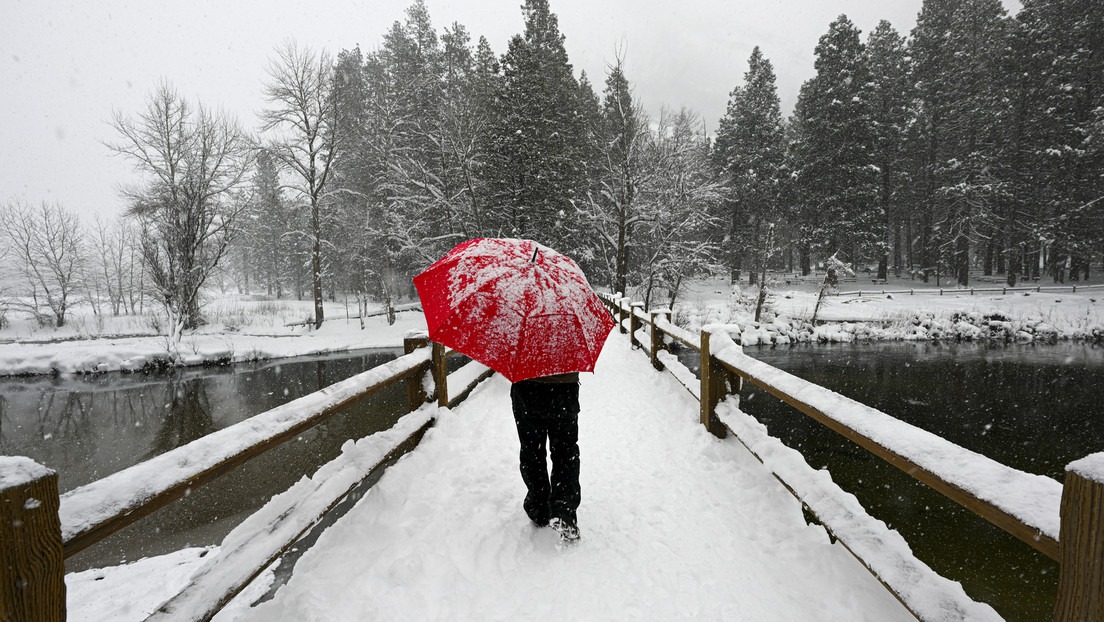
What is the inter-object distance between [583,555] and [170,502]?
2.22 metres

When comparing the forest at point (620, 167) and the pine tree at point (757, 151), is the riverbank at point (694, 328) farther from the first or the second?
the pine tree at point (757, 151)

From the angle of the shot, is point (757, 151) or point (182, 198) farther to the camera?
point (757, 151)

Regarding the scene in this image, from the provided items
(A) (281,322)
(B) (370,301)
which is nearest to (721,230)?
(B) (370,301)

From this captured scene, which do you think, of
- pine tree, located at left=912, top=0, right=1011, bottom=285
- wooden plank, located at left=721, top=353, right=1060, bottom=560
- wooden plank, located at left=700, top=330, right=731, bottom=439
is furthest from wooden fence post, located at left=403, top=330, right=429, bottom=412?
pine tree, located at left=912, top=0, right=1011, bottom=285

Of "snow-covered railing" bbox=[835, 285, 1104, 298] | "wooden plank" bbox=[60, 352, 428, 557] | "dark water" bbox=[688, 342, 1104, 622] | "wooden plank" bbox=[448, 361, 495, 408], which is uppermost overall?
"snow-covered railing" bbox=[835, 285, 1104, 298]

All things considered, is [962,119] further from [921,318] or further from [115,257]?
[115,257]

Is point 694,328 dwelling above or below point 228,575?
below

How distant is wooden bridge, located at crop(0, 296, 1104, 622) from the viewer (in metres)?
1.29

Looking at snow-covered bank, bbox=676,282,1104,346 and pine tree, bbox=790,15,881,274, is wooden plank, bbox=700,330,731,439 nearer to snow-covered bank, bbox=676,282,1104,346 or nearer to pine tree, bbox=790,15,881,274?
snow-covered bank, bbox=676,282,1104,346

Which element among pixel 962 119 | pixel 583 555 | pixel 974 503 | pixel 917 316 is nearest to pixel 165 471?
pixel 583 555

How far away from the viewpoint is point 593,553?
9.75 feet

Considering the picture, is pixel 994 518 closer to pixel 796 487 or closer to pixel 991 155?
pixel 796 487

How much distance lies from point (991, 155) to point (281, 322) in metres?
43.0

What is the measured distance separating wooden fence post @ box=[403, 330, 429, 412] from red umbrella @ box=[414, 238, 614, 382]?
1880 millimetres
